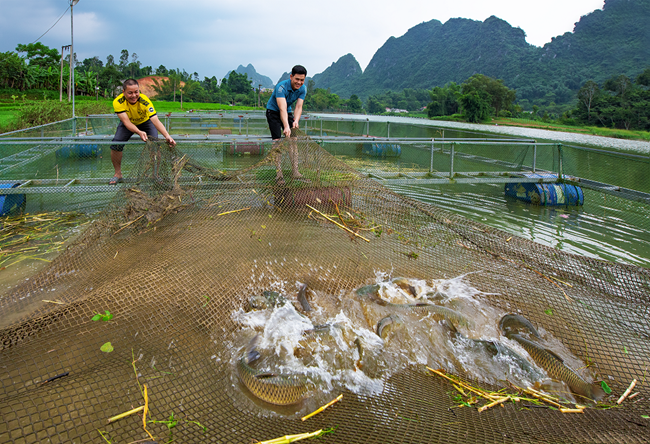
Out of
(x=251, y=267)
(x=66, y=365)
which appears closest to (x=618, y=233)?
(x=251, y=267)

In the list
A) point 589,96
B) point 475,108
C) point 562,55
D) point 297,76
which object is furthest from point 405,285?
point 562,55

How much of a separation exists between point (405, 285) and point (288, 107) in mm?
4007

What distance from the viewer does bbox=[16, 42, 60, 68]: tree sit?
59.1m

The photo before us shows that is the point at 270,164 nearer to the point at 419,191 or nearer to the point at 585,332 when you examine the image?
the point at 585,332

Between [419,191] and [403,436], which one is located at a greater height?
[419,191]

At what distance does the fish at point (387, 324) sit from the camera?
3.30 meters

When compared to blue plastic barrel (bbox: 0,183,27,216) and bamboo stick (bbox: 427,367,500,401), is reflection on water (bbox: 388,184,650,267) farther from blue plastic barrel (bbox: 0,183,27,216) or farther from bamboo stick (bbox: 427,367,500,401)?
blue plastic barrel (bbox: 0,183,27,216)

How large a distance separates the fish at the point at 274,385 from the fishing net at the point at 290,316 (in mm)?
34

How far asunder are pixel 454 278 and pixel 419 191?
637cm

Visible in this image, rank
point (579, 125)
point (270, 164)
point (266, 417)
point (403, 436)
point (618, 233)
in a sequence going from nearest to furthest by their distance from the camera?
point (403, 436) < point (266, 417) < point (270, 164) < point (618, 233) < point (579, 125)

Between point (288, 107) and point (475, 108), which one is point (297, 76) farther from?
point (475, 108)

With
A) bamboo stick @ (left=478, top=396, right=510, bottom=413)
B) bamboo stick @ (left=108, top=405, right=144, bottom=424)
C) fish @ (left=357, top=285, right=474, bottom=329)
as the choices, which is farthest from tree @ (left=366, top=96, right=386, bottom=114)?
bamboo stick @ (left=108, top=405, right=144, bottom=424)

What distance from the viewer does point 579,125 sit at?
152 ft

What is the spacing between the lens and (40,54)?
6025 cm
